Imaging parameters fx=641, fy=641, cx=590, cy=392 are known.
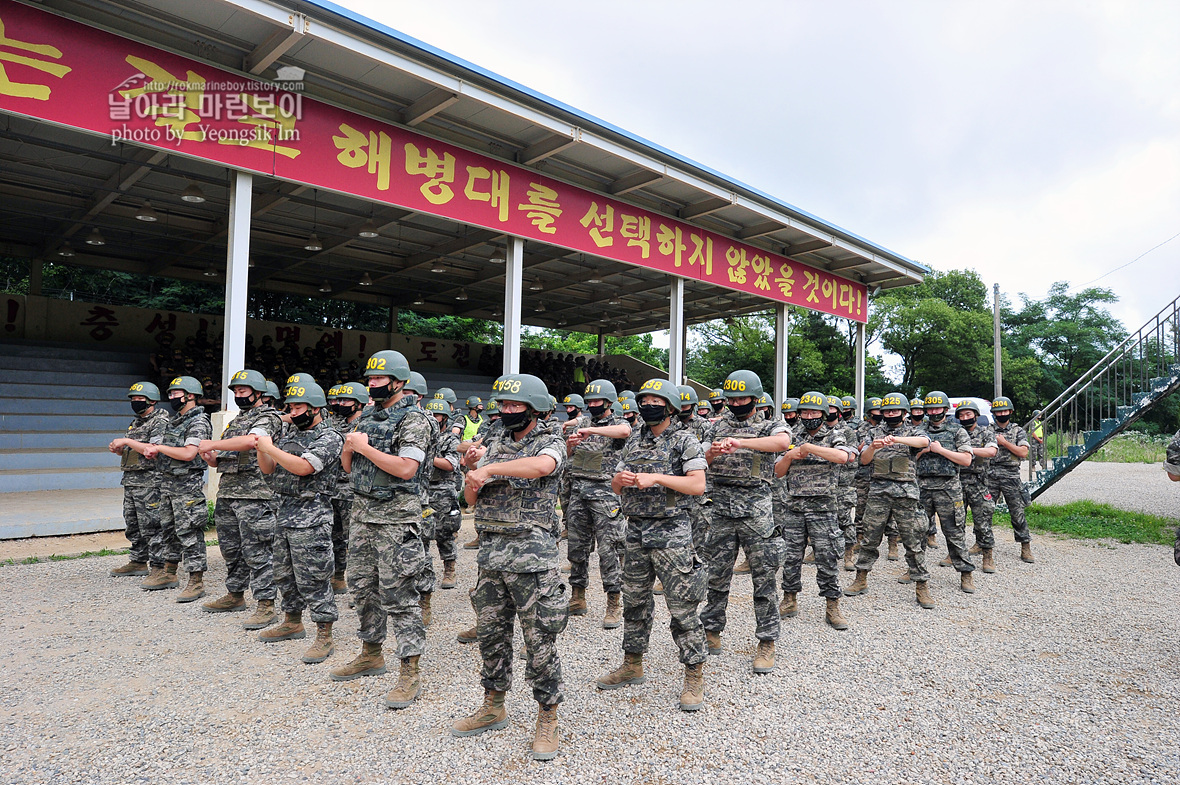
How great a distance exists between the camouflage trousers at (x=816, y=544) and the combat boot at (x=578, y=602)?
6.26 feet

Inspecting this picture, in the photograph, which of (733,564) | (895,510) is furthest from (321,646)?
(895,510)

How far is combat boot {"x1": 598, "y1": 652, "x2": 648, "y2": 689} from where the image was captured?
4.39 meters

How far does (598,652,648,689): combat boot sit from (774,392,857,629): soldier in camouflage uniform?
1.96 metres

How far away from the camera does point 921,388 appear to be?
39.2 meters

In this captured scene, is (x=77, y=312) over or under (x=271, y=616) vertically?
over

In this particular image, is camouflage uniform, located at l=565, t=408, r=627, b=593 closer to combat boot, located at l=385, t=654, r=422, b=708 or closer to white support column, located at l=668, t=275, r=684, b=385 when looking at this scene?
combat boot, located at l=385, t=654, r=422, b=708

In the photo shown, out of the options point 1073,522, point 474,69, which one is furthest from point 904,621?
point 474,69

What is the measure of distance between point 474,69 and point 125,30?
4.34 metres

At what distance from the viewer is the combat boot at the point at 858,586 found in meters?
6.86

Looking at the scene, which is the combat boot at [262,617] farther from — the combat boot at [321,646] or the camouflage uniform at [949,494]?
the camouflage uniform at [949,494]

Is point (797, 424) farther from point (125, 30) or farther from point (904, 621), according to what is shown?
point (125, 30)

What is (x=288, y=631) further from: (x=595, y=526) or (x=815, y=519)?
(x=815, y=519)

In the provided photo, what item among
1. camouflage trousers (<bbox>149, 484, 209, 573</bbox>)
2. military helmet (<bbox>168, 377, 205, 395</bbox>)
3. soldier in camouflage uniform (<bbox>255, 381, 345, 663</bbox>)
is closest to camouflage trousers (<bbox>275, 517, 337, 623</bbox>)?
soldier in camouflage uniform (<bbox>255, 381, 345, 663</bbox>)

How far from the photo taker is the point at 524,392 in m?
3.75
